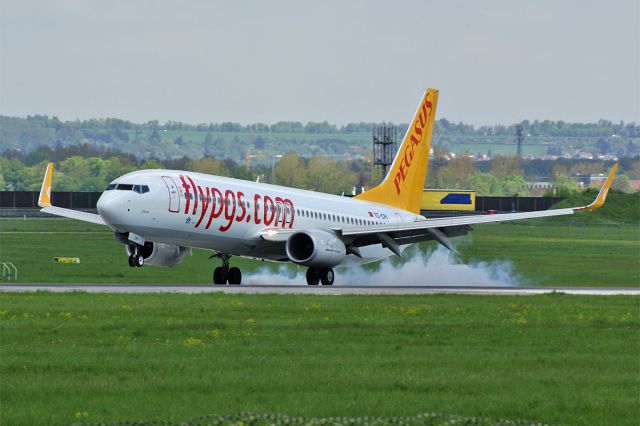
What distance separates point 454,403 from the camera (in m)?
19.7

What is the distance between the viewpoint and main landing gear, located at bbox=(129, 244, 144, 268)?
44.9 m

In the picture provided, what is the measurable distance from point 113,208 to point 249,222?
6464 mm

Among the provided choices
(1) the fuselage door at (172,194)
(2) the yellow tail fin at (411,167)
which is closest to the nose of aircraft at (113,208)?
(1) the fuselage door at (172,194)

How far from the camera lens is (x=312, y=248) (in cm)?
4912

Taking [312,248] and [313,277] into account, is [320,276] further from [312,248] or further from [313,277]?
[312,248]

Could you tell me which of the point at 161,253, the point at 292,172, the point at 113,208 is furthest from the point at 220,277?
the point at 292,172

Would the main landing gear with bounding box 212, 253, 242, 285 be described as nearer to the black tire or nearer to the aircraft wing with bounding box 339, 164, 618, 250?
the black tire

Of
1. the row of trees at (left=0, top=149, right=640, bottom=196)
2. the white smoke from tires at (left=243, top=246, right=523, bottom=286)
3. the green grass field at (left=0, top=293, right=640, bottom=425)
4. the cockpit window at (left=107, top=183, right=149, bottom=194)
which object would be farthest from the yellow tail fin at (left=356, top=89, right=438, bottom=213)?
the green grass field at (left=0, top=293, right=640, bottom=425)

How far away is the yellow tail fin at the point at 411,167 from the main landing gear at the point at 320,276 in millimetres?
7757

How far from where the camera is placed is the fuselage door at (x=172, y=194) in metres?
45.4

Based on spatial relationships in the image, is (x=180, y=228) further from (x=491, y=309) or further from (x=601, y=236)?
(x=601, y=236)

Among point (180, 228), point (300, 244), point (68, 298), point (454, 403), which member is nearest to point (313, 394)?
point (454, 403)

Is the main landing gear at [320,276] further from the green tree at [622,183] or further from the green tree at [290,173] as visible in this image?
the green tree at [622,183]

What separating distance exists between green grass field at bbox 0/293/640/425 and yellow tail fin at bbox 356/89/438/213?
73.8 feet
